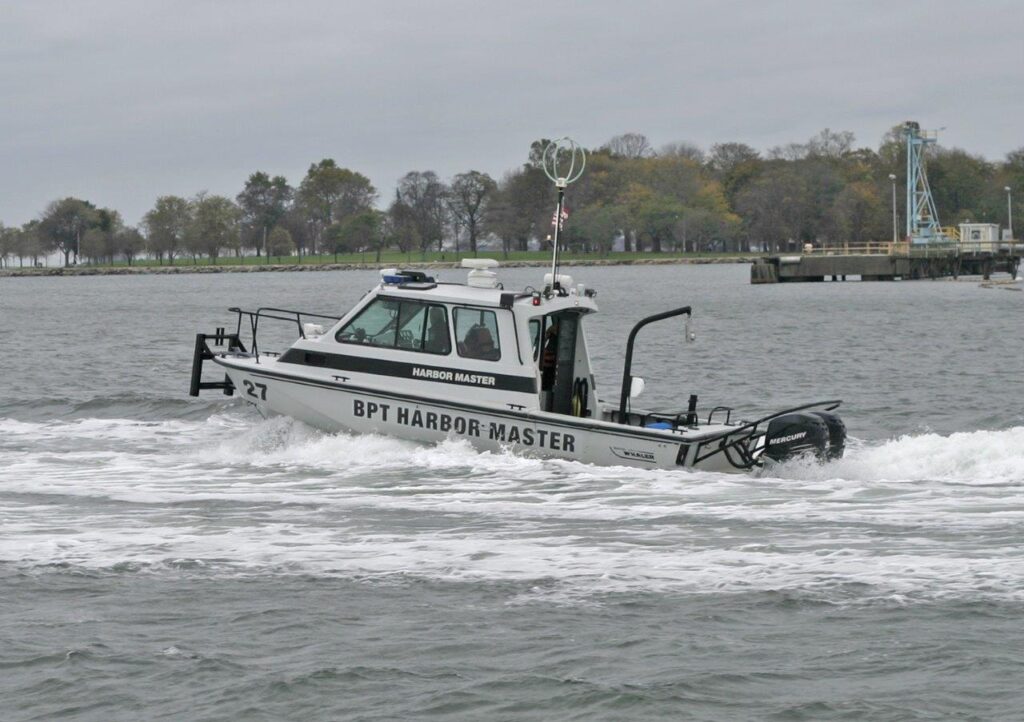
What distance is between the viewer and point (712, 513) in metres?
15.0

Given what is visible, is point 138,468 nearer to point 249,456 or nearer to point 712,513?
point 249,456

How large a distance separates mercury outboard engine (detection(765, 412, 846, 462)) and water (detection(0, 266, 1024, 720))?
0.73 feet

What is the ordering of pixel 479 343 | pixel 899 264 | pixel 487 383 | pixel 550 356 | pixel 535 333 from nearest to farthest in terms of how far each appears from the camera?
pixel 487 383, pixel 479 343, pixel 535 333, pixel 550 356, pixel 899 264

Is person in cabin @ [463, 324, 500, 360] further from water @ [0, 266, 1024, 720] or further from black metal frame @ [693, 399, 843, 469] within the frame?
black metal frame @ [693, 399, 843, 469]

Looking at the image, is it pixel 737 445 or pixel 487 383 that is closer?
pixel 737 445

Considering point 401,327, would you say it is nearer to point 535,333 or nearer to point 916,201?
point 535,333

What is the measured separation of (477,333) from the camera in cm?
1792

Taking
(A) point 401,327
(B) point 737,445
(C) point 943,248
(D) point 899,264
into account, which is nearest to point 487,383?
(A) point 401,327

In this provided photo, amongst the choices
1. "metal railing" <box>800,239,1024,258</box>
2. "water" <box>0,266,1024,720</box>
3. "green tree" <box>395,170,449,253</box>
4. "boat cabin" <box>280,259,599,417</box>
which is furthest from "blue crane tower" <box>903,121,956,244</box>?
"boat cabin" <box>280,259,599,417</box>

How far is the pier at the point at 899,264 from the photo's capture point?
105m

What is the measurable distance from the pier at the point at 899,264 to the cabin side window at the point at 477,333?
89.9m

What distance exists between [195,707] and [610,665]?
2.77 metres

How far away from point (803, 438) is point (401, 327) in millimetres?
4896

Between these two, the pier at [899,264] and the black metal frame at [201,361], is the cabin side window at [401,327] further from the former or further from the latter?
the pier at [899,264]
